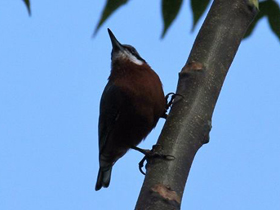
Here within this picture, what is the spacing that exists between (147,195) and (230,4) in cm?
129

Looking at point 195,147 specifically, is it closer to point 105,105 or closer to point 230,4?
point 230,4

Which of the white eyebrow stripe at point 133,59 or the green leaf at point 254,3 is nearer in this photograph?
the green leaf at point 254,3

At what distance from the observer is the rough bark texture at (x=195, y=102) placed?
2.27 m

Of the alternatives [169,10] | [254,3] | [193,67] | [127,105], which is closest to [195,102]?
[193,67]

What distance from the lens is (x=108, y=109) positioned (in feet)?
16.8

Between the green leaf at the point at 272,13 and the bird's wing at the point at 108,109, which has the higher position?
the bird's wing at the point at 108,109

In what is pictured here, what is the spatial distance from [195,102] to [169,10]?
573 millimetres

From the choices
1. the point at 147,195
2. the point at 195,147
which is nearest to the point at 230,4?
the point at 195,147

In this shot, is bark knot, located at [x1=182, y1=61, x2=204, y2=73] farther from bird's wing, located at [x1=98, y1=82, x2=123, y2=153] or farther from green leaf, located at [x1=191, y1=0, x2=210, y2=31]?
bird's wing, located at [x1=98, y1=82, x2=123, y2=153]

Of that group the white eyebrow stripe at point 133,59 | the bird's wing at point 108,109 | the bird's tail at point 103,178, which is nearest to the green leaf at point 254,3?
the bird's wing at point 108,109

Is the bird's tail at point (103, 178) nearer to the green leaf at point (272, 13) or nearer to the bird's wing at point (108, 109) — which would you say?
the bird's wing at point (108, 109)

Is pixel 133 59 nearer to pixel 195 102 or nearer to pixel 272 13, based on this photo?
pixel 272 13

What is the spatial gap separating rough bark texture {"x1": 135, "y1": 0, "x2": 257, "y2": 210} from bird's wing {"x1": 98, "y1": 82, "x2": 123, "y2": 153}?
2.05m

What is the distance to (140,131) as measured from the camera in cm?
498
